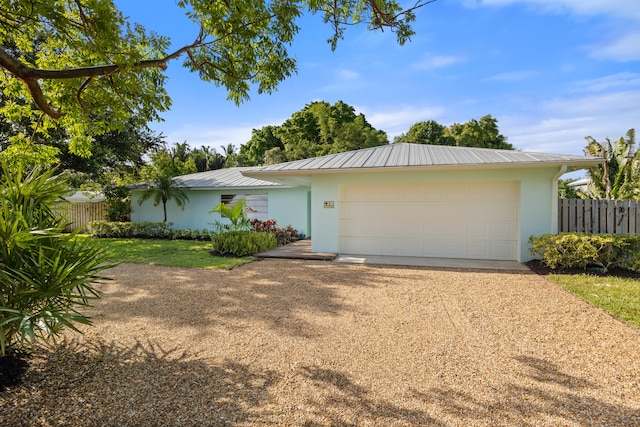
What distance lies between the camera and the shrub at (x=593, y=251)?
294 inches

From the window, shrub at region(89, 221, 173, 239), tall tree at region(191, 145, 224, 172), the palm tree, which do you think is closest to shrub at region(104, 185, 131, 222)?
shrub at region(89, 221, 173, 239)

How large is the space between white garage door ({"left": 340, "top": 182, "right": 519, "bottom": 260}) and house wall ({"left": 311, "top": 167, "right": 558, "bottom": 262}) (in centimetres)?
32

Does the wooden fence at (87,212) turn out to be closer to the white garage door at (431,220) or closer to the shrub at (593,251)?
the white garage door at (431,220)

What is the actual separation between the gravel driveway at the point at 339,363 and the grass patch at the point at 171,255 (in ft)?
10.3

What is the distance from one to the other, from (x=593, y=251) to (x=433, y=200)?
13.1 feet

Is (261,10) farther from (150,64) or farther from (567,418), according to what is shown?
(567,418)

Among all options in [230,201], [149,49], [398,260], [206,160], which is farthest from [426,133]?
[149,49]

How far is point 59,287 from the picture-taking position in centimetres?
304

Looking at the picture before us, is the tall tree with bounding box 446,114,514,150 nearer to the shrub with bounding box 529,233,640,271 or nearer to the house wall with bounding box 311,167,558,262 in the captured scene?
the house wall with bounding box 311,167,558,262

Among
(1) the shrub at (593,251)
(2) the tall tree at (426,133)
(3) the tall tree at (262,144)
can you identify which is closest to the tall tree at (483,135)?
(2) the tall tree at (426,133)

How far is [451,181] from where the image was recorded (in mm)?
9508

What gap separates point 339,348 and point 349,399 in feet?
3.40

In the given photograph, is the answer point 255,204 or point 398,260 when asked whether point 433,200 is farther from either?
point 255,204

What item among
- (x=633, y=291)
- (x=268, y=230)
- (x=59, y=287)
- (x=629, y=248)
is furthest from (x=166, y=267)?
(x=629, y=248)
